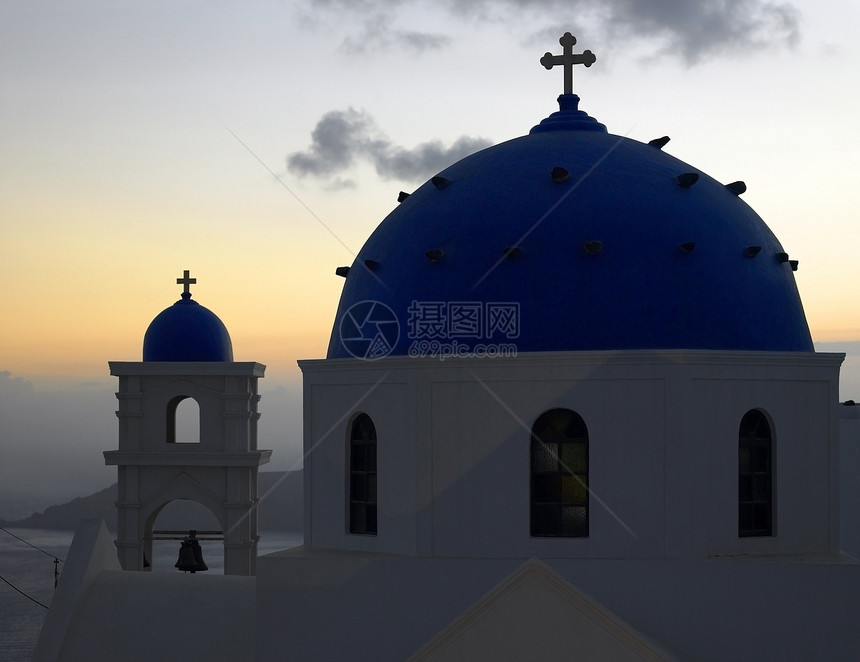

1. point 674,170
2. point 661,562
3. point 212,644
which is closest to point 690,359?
point 661,562

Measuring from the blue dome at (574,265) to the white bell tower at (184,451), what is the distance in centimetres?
750

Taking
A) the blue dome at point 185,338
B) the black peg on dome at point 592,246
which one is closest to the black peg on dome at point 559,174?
the black peg on dome at point 592,246

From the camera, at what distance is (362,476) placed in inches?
574

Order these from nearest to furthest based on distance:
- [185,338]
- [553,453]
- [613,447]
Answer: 1. [613,447]
2. [553,453]
3. [185,338]

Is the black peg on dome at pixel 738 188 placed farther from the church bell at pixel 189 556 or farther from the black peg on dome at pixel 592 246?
the church bell at pixel 189 556

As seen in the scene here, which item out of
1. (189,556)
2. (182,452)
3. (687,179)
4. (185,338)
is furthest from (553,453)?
(185,338)

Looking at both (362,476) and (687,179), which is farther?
(687,179)

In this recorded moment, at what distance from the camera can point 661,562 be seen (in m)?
13.0

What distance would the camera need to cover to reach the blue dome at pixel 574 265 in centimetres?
1366

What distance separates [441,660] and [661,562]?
2.84 m

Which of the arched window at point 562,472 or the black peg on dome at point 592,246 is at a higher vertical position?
the black peg on dome at point 592,246

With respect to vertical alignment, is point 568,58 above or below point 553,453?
above

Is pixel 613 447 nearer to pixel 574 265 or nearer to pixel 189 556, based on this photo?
pixel 574 265

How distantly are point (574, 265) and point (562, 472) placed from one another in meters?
2.58
